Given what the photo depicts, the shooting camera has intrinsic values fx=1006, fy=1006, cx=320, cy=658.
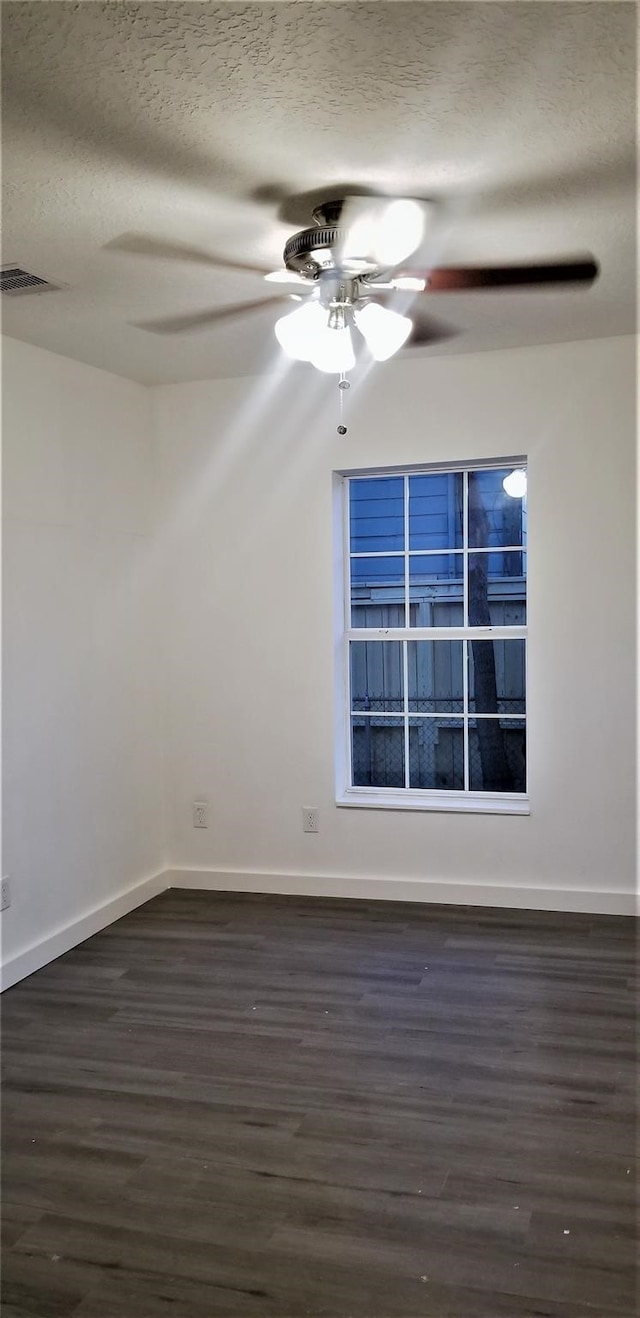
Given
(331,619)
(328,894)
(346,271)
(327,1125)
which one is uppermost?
(346,271)

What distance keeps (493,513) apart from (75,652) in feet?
6.74

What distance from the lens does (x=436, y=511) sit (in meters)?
4.89

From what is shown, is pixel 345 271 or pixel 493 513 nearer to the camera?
pixel 345 271

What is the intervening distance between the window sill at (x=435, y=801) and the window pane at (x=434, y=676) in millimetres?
411

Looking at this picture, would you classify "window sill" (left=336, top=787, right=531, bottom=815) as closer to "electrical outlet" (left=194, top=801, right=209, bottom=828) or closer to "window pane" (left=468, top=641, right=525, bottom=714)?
"window pane" (left=468, top=641, right=525, bottom=714)

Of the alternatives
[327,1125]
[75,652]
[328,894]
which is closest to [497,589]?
[328,894]

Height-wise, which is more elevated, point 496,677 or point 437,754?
point 496,677

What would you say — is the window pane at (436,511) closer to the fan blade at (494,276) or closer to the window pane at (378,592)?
the window pane at (378,592)

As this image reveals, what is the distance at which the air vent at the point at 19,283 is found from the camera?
3152mm

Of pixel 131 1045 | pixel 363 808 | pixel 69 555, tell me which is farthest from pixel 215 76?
pixel 363 808

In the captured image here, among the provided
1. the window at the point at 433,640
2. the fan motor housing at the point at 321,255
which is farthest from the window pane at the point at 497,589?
the fan motor housing at the point at 321,255

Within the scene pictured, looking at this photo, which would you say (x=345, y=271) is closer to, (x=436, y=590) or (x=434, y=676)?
(x=436, y=590)

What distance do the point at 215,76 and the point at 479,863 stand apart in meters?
3.50

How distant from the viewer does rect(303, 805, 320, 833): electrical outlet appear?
4.88 m
